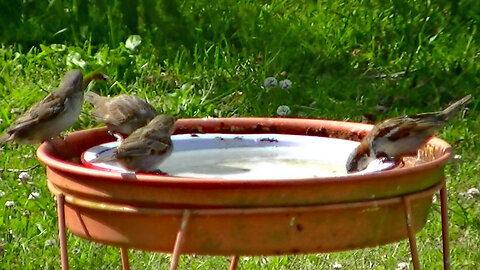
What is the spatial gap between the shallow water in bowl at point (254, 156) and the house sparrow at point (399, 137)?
0.06 m

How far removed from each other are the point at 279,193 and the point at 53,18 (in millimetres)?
5166

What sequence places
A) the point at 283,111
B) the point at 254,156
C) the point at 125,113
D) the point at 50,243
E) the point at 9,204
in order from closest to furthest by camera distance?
the point at 254,156, the point at 125,113, the point at 50,243, the point at 9,204, the point at 283,111

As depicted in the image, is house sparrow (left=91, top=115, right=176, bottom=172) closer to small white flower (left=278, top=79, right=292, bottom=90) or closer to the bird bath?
the bird bath

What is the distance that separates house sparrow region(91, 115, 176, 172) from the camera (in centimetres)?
304

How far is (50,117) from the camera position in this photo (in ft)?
14.8

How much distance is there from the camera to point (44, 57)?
688cm

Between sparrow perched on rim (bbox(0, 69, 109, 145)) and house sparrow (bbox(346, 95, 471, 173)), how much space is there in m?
1.72

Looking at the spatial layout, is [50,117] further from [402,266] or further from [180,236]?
[180,236]

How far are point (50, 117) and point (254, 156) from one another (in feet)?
4.80

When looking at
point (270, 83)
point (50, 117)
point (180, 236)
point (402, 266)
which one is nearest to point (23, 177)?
point (50, 117)

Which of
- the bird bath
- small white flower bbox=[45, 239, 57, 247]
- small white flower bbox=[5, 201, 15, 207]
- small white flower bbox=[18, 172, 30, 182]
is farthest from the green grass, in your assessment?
the bird bath

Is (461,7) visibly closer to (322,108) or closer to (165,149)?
(322,108)

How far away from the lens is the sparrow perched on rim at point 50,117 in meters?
4.49

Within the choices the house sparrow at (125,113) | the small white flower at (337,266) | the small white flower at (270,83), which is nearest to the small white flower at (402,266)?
the small white flower at (337,266)
